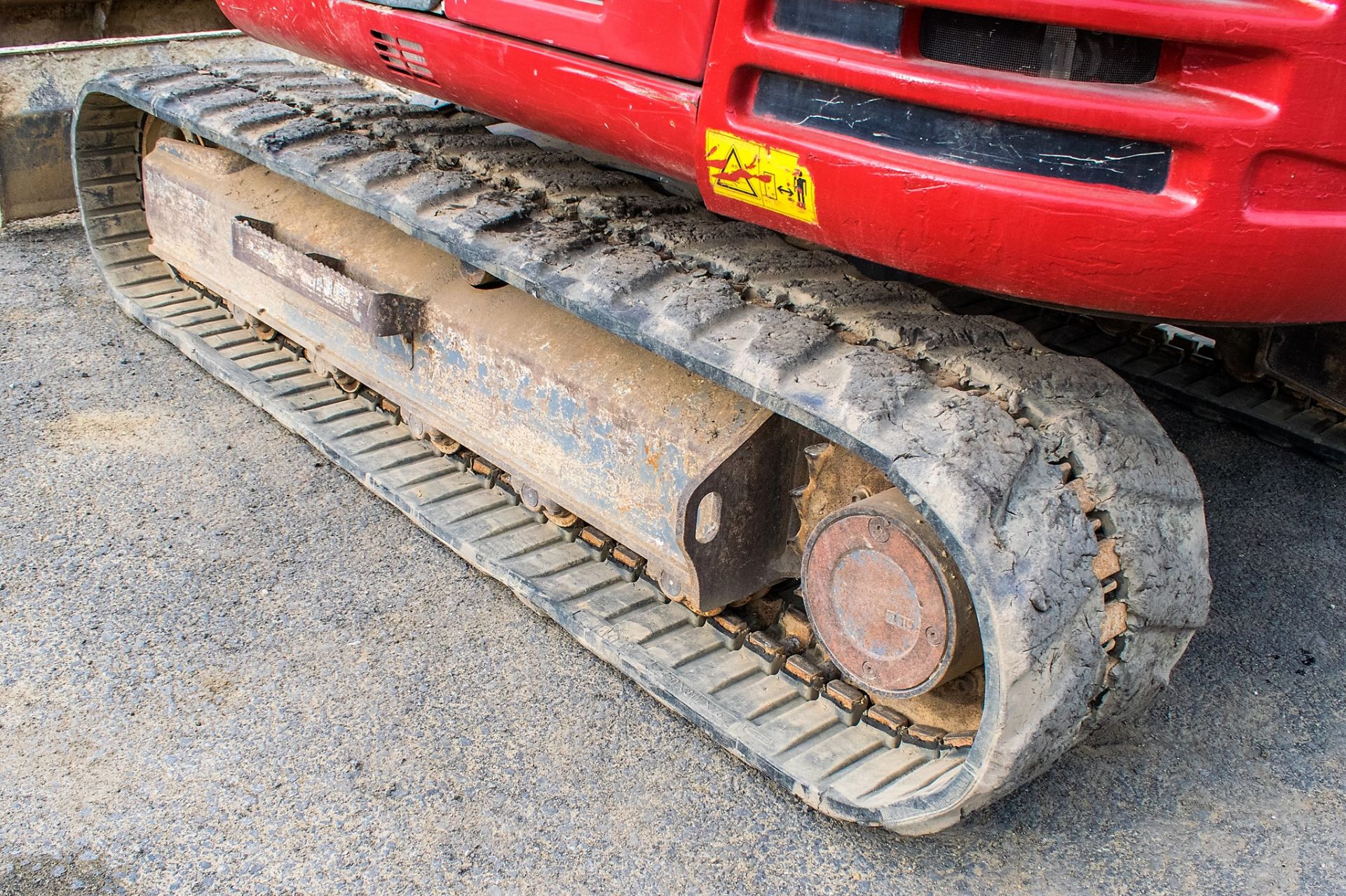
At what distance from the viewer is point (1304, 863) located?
2232 mm

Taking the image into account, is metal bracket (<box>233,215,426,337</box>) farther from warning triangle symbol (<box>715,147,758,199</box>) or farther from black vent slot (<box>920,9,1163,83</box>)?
black vent slot (<box>920,9,1163,83</box>)

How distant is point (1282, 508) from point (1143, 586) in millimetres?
1621

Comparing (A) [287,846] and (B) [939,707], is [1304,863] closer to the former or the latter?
(B) [939,707]

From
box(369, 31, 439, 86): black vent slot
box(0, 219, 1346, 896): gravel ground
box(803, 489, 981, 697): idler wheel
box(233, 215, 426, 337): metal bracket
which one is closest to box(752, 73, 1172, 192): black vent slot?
box(803, 489, 981, 697): idler wheel

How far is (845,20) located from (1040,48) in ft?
1.02

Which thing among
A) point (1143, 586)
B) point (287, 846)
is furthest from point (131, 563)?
point (1143, 586)

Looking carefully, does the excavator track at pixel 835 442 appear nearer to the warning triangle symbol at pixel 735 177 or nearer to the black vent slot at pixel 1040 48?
the warning triangle symbol at pixel 735 177

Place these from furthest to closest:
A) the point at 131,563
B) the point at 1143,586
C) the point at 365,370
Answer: the point at 365,370 < the point at 131,563 < the point at 1143,586

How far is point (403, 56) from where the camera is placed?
2.79 metres

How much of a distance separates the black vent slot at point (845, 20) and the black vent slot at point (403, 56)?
1.07m

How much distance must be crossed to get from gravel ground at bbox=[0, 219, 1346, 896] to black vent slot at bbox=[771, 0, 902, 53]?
1.38 m

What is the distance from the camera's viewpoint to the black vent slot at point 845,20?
182 centimetres

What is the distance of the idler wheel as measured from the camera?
205cm

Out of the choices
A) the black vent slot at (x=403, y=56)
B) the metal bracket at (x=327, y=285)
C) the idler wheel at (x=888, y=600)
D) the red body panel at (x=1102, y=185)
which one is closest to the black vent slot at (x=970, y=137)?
the red body panel at (x=1102, y=185)
